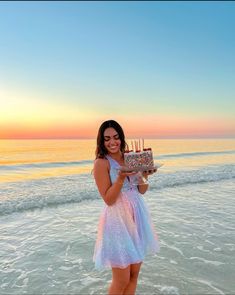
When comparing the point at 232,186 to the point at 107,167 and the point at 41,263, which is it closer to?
the point at 41,263

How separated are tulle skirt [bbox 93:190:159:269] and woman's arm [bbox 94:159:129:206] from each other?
0.60 feet

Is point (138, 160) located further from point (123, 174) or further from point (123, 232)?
point (123, 232)

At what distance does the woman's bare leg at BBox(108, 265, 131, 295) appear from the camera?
3.66 metres

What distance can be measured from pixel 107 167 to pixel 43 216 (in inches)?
283

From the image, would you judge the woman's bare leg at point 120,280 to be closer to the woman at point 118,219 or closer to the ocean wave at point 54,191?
A: the woman at point 118,219

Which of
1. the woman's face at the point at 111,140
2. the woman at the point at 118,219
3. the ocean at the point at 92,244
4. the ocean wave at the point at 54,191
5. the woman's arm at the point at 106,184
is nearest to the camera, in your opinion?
the woman's arm at the point at 106,184

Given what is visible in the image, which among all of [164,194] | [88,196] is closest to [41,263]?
[88,196]

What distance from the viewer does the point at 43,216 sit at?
10.1 metres

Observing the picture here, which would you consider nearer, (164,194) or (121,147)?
(121,147)

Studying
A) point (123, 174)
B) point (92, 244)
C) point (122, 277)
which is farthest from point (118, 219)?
point (92, 244)

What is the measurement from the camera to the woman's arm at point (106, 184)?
3.45 m

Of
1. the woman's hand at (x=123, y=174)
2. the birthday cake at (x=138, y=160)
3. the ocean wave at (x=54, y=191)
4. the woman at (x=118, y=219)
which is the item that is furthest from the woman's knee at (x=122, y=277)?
the ocean wave at (x=54, y=191)

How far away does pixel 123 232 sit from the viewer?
3592 millimetres

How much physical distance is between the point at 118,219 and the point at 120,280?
2.61 feet
